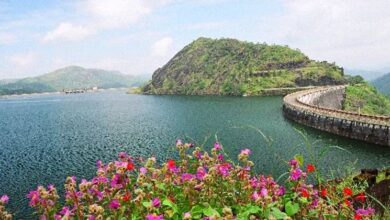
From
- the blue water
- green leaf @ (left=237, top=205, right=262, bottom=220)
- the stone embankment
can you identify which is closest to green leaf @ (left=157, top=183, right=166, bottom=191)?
green leaf @ (left=237, top=205, right=262, bottom=220)

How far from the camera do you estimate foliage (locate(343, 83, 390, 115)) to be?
428 feet

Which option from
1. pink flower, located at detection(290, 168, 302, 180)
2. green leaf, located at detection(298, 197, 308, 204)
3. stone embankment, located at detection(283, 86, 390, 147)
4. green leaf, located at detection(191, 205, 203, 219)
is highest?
pink flower, located at detection(290, 168, 302, 180)

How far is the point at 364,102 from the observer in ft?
469

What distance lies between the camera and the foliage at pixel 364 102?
130337 mm

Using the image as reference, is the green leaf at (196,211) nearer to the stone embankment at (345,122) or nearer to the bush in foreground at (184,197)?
the bush in foreground at (184,197)

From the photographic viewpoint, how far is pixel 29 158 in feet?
193

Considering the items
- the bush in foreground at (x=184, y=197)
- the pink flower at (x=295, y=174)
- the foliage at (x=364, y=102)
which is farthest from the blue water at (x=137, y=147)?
the foliage at (x=364, y=102)

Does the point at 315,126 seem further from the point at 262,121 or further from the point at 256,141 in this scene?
the point at 256,141

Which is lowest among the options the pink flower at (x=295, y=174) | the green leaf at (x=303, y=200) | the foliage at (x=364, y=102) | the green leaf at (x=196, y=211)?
the foliage at (x=364, y=102)

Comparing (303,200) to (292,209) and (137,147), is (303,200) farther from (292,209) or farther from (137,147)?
Result: (137,147)

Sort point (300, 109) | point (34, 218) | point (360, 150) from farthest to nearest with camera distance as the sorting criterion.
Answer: point (300, 109)
point (360, 150)
point (34, 218)

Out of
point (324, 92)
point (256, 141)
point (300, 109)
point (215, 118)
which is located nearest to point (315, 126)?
point (300, 109)

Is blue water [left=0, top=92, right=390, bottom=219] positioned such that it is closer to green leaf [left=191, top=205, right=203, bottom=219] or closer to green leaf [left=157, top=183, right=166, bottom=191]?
green leaf [left=157, top=183, right=166, bottom=191]

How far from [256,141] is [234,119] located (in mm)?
37553
